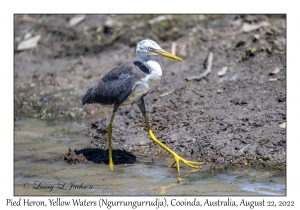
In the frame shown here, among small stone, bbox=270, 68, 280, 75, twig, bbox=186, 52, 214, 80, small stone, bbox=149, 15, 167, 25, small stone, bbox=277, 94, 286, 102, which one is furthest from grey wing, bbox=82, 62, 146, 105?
small stone, bbox=149, 15, 167, 25

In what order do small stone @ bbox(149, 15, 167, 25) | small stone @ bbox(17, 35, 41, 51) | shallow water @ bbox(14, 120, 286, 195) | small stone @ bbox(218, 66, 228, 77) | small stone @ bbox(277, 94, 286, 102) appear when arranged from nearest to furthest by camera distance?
shallow water @ bbox(14, 120, 286, 195)
small stone @ bbox(277, 94, 286, 102)
small stone @ bbox(218, 66, 228, 77)
small stone @ bbox(149, 15, 167, 25)
small stone @ bbox(17, 35, 41, 51)

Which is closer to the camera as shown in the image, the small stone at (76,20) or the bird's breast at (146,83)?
the bird's breast at (146,83)

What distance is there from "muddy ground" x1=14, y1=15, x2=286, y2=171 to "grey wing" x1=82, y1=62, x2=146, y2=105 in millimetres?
935

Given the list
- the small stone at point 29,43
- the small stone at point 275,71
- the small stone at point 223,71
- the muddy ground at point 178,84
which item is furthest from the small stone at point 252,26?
the small stone at point 29,43

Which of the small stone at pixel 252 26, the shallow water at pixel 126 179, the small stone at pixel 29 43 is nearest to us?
the shallow water at pixel 126 179

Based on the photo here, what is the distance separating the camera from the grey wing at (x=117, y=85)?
7182 millimetres

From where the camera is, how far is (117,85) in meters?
7.35

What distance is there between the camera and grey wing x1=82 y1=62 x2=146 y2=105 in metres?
7.18

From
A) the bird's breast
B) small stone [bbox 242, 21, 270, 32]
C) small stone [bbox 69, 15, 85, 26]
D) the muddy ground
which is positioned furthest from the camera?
small stone [bbox 69, 15, 85, 26]

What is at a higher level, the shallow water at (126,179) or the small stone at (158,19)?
the small stone at (158,19)

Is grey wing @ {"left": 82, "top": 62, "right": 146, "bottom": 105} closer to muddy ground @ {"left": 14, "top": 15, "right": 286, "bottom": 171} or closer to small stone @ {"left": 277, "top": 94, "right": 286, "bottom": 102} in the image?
muddy ground @ {"left": 14, "top": 15, "right": 286, "bottom": 171}

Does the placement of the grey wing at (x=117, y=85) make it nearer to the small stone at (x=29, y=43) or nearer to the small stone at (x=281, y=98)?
the small stone at (x=281, y=98)

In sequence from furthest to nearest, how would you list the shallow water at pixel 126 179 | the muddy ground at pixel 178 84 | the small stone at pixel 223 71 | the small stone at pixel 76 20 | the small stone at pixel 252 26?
the small stone at pixel 76 20
the small stone at pixel 252 26
the small stone at pixel 223 71
the muddy ground at pixel 178 84
the shallow water at pixel 126 179

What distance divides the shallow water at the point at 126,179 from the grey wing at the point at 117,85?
1.01 metres
